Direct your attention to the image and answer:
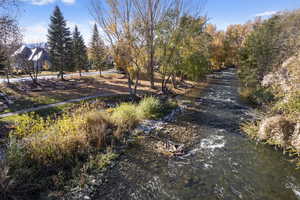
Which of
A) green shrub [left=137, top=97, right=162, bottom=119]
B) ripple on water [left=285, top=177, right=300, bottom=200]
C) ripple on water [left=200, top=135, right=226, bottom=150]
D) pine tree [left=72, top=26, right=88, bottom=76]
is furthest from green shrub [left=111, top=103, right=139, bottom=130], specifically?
→ pine tree [left=72, top=26, right=88, bottom=76]

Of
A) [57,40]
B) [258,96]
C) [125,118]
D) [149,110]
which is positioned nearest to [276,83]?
[258,96]

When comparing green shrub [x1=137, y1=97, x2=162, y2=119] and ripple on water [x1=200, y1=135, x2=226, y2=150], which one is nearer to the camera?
ripple on water [x1=200, y1=135, x2=226, y2=150]

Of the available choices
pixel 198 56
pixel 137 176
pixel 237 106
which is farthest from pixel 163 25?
pixel 137 176

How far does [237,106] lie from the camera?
13148 millimetres

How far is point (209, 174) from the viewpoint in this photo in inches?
205

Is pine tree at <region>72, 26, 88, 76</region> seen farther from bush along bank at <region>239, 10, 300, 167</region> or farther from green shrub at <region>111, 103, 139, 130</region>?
bush along bank at <region>239, 10, 300, 167</region>

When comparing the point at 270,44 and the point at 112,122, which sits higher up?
the point at 270,44

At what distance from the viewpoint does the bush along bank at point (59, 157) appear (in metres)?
4.25

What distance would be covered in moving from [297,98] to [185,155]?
166 inches

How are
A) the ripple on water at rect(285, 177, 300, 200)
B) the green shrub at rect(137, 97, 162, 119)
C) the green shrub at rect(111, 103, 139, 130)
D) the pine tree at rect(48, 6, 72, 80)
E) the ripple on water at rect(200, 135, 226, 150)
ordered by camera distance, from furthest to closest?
1. the pine tree at rect(48, 6, 72, 80)
2. the green shrub at rect(137, 97, 162, 119)
3. the green shrub at rect(111, 103, 139, 130)
4. the ripple on water at rect(200, 135, 226, 150)
5. the ripple on water at rect(285, 177, 300, 200)

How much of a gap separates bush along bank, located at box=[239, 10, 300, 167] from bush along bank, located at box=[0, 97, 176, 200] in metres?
6.24

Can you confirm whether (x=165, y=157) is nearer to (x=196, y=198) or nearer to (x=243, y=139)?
(x=196, y=198)

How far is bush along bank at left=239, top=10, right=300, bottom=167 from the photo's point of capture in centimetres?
591

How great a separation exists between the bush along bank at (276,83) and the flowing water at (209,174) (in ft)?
2.35
